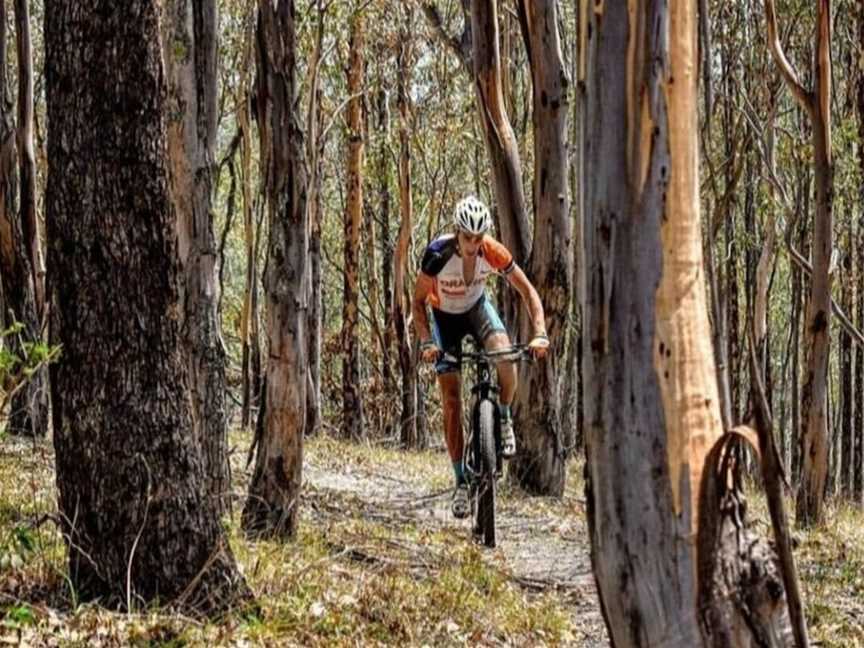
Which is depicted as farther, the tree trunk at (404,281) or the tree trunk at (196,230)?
the tree trunk at (404,281)

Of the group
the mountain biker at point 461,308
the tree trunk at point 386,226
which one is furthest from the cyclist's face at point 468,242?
the tree trunk at point 386,226

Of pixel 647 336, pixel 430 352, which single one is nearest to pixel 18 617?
pixel 647 336

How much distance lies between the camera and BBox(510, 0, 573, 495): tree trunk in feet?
37.1

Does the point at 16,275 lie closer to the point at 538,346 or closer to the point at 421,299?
the point at 421,299

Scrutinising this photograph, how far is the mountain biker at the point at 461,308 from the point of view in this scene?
25.2 feet

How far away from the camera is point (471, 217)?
7.50 meters

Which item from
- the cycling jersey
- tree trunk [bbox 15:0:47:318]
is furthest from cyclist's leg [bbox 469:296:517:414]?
tree trunk [bbox 15:0:47:318]

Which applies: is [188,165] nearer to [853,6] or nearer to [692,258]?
[692,258]

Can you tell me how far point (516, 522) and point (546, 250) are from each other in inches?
113

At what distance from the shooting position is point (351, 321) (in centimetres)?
2277

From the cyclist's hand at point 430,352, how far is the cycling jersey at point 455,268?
1.29 ft

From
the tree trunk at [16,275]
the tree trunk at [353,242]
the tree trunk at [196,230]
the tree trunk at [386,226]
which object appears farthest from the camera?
the tree trunk at [386,226]

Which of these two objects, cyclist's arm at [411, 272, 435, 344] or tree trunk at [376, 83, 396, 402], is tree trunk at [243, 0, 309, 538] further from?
tree trunk at [376, 83, 396, 402]

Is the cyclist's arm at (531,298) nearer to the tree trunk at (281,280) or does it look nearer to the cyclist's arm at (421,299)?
the cyclist's arm at (421,299)
